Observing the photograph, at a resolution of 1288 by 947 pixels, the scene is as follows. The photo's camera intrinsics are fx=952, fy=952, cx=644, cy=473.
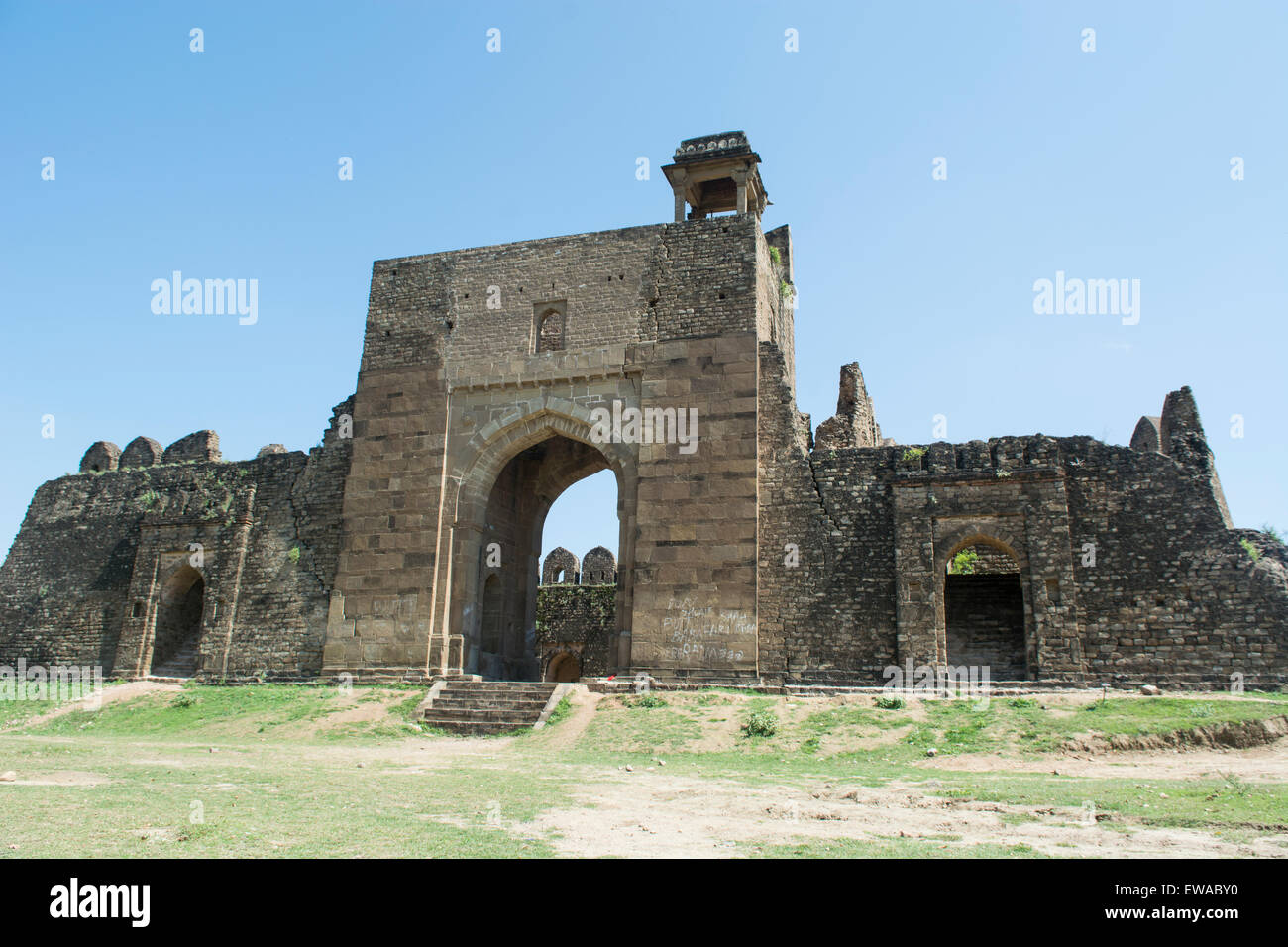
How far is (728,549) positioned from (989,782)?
773 cm

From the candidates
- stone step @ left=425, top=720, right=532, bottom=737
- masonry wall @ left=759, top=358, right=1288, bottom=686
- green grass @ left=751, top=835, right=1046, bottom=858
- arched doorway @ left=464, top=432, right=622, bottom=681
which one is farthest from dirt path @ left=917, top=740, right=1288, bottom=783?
arched doorway @ left=464, top=432, right=622, bottom=681

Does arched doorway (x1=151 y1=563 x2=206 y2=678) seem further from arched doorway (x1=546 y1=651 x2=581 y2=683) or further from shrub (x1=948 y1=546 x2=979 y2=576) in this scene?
shrub (x1=948 y1=546 x2=979 y2=576)

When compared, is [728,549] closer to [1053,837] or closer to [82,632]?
[1053,837]

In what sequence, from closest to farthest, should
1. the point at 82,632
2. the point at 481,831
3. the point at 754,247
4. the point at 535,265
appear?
the point at 481,831, the point at 754,247, the point at 535,265, the point at 82,632

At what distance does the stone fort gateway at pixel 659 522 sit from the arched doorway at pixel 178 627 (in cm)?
7

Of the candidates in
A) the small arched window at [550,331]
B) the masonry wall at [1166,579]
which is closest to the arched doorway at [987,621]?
the masonry wall at [1166,579]

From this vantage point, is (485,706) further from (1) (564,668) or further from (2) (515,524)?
(1) (564,668)

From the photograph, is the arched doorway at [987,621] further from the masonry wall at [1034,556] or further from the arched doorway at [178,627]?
the arched doorway at [178,627]

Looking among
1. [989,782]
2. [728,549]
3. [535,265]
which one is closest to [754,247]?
[535,265]

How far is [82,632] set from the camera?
22250 mm

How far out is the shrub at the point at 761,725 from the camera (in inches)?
520

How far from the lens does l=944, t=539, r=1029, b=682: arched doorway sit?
54.7 feet

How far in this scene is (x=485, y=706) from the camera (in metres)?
15.7

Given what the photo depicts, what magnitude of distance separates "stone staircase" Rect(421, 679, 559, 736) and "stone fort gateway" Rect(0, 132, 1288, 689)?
156cm
